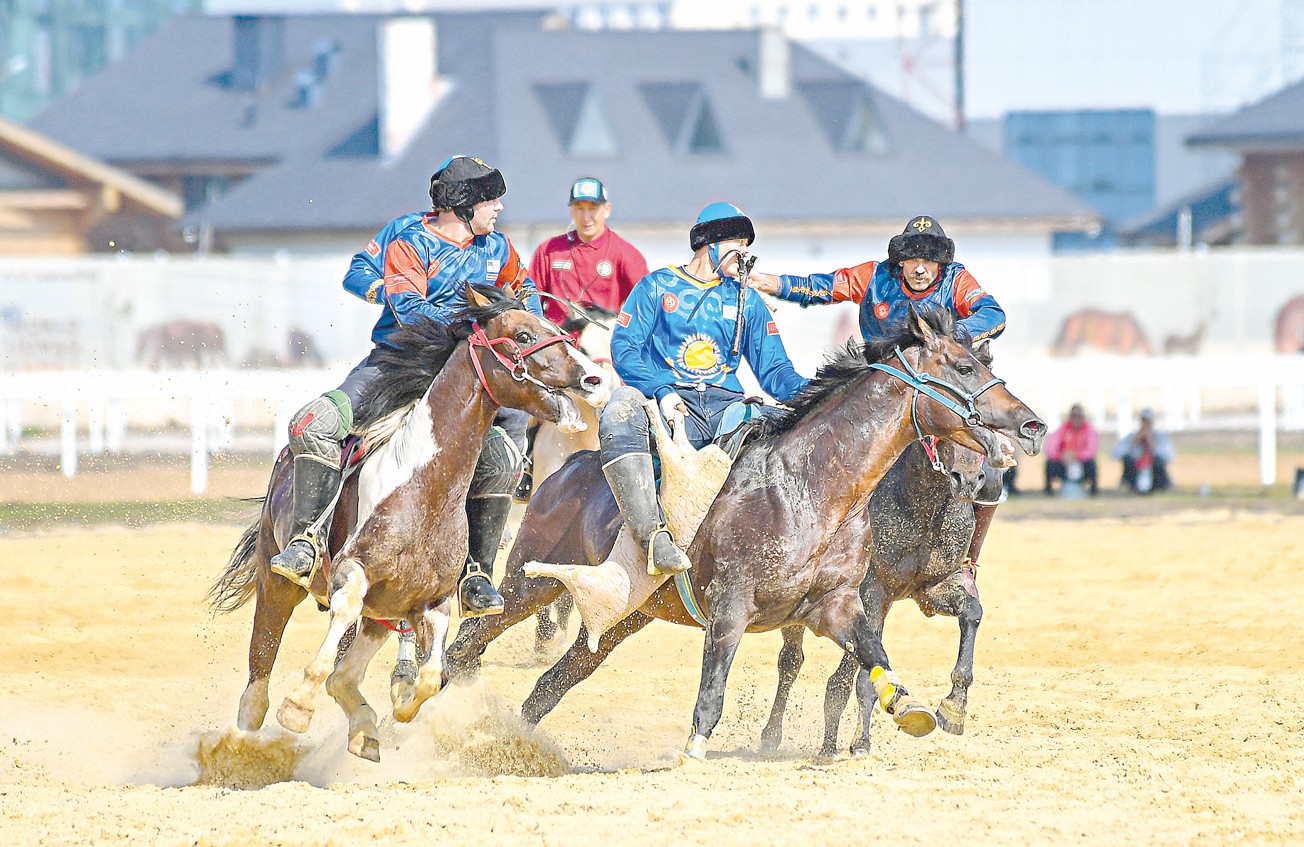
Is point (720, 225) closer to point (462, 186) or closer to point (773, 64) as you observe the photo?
point (462, 186)

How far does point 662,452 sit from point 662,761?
4.42 ft

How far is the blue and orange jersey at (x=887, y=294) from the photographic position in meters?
7.32

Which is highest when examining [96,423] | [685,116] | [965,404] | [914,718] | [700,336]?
[685,116]

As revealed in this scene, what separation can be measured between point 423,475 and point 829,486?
1474 millimetres

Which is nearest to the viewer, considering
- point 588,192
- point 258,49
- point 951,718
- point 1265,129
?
point 951,718

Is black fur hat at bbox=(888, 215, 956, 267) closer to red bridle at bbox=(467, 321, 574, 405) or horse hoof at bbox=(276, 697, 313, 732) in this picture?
red bridle at bbox=(467, 321, 574, 405)

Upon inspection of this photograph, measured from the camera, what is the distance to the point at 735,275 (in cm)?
Answer: 685

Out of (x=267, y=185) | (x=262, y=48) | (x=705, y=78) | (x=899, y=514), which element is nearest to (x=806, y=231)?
(x=705, y=78)

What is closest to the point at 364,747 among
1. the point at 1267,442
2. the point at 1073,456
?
the point at 1073,456

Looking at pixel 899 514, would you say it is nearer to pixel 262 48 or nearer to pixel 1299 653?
pixel 1299 653

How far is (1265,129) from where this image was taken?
32531 mm

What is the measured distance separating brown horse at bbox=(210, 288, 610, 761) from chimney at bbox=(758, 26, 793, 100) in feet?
90.4

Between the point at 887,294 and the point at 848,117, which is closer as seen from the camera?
the point at 887,294

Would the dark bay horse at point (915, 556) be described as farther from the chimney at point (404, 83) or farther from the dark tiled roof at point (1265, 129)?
the dark tiled roof at point (1265, 129)
